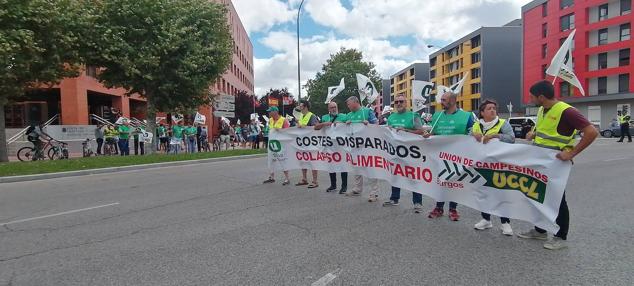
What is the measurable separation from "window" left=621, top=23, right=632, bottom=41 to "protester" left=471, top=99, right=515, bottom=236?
4860cm

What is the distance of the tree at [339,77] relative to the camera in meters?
66.1

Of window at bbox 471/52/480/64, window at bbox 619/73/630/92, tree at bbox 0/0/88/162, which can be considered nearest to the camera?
tree at bbox 0/0/88/162

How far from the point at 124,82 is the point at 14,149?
29.4 ft

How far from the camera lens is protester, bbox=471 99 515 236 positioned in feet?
16.9

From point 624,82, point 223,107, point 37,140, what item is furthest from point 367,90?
point 624,82

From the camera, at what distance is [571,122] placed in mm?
4273

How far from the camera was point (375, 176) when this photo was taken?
7129 mm

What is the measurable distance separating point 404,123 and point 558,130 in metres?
2.50

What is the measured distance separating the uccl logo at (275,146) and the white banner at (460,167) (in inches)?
51.0

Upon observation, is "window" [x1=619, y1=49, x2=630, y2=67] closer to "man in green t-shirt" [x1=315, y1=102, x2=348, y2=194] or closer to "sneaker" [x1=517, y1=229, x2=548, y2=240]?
"man in green t-shirt" [x1=315, y1=102, x2=348, y2=194]

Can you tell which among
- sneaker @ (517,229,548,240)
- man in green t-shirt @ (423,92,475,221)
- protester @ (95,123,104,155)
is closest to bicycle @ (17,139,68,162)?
protester @ (95,123,104,155)

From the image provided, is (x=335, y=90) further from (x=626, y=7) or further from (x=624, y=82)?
(x=626, y=7)

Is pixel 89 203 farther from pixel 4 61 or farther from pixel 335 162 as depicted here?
pixel 4 61

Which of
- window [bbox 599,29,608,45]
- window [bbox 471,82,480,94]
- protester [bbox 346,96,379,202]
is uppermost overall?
window [bbox 599,29,608,45]
